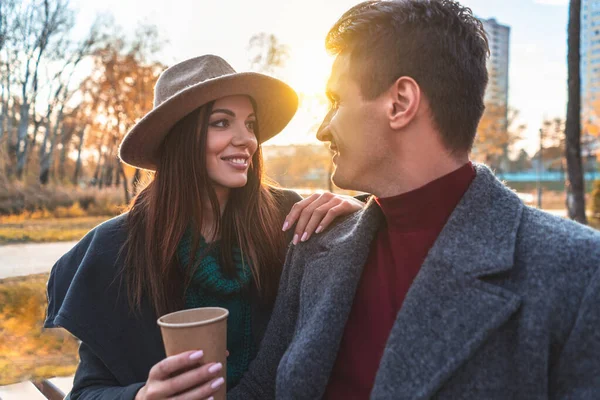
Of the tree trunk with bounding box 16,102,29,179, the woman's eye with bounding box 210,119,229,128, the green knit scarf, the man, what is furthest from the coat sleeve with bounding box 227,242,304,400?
the tree trunk with bounding box 16,102,29,179

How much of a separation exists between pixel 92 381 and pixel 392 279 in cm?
140

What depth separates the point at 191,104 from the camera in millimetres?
2502

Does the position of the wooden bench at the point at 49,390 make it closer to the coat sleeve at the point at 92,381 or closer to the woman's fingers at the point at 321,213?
the coat sleeve at the point at 92,381

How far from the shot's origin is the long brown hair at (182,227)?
243 cm

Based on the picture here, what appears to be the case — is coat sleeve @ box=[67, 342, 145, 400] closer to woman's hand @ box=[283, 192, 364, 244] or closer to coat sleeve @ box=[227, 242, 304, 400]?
coat sleeve @ box=[227, 242, 304, 400]

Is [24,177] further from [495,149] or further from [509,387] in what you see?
[495,149]

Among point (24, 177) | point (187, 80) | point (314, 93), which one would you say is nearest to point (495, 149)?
point (314, 93)

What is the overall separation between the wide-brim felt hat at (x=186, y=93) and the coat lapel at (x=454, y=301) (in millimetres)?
1354

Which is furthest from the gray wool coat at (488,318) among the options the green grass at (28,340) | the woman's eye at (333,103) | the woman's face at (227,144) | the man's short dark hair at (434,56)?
the green grass at (28,340)

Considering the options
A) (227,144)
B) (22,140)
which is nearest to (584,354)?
(227,144)

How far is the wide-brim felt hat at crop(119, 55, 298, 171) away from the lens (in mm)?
2482

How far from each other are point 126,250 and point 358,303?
1220 millimetres

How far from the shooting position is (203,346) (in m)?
1.41

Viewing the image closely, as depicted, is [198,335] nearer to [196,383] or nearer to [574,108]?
[196,383]
